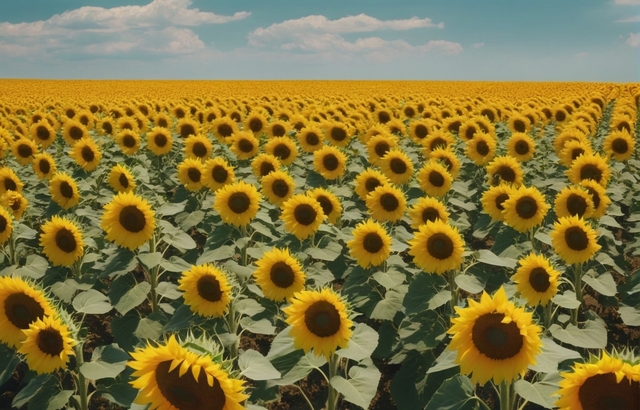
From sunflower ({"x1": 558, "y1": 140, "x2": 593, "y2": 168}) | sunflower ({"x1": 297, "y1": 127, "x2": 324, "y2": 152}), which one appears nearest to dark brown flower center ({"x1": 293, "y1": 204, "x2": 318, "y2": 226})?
sunflower ({"x1": 297, "y1": 127, "x2": 324, "y2": 152})

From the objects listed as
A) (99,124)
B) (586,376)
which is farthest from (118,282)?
(99,124)

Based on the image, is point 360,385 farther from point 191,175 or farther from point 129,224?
point 191,175

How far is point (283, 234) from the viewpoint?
19.9 ft

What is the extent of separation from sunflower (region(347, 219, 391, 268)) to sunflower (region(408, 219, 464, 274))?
394 mm

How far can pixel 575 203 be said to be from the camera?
19.1 ft

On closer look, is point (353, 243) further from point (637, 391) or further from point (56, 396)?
point (637, 391)

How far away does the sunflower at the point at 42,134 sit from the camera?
35.0ft

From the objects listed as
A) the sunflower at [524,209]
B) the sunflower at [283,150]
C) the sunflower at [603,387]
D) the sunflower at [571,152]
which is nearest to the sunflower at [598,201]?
the sunflower at [524,209]

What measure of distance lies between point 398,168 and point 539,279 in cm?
360

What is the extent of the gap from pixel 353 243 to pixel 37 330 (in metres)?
2.66

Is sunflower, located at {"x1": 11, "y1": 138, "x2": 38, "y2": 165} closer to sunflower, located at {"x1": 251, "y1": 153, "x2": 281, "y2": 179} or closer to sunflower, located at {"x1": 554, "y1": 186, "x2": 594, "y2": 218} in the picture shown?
sunflower, located at {"x1": 251, "y1": 153, "x2": 281, "y2": 179}

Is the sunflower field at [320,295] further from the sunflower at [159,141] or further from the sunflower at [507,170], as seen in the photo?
the sunflower at [159,141]

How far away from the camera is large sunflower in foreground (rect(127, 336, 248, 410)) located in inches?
87.2

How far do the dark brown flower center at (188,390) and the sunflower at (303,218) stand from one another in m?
3.08
